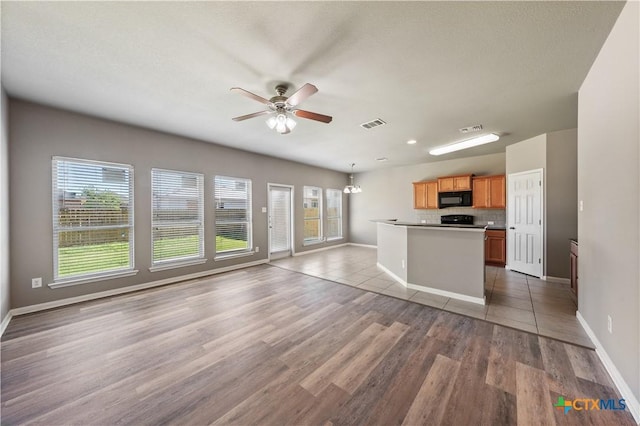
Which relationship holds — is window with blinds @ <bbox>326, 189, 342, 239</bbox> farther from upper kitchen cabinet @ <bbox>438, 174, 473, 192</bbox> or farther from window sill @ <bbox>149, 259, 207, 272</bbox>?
window sill @ <bbox>149, 259, 207, 272</bbox>

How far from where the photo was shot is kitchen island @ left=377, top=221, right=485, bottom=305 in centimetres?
330

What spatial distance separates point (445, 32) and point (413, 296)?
326cm

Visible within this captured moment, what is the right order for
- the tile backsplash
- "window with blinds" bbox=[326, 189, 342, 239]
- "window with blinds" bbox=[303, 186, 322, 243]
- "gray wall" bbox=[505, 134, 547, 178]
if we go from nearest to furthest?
"gray wall" bbox=[505, 134, 547, 178], the tile backsplash, "window with blinds" bbox=[303, 186, 322, 243], "window with blinds" bbox=[326, 189, 342, 239]

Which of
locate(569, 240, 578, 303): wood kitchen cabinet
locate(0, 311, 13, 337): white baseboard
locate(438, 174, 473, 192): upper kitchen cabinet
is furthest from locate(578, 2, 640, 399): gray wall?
locate(0, 311, 13, 337): white baseboard

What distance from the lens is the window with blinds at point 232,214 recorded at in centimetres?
511

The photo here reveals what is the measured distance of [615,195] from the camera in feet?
6.01

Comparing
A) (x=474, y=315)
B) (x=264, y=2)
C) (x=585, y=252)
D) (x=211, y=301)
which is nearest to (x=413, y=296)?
(x=474, y=315)

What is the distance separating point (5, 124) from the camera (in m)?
2.78

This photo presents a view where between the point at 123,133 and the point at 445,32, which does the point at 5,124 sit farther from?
the point at 445,32

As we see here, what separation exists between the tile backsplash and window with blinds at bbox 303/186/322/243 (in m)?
3.26

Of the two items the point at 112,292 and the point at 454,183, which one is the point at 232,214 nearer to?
the point at 112,292

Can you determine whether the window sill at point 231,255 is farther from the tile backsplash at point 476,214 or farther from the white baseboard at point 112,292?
the tile backsplash at point 476,214

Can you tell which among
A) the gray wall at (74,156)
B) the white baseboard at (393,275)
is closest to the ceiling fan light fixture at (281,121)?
the gray wall at (74,156)

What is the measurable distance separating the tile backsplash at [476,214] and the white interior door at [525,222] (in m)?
0.94
